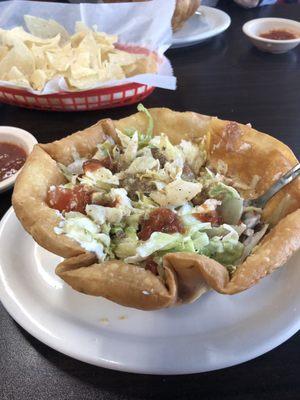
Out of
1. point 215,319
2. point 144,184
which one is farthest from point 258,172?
point 215,319

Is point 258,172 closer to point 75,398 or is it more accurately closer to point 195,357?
point 195,357

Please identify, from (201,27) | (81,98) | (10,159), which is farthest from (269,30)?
(10,159)

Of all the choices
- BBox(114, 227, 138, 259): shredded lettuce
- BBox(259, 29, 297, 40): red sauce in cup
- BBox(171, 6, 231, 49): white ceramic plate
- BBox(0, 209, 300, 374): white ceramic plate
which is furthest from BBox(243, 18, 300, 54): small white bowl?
BBox(114, 227, 138, 259): shredded lettuce

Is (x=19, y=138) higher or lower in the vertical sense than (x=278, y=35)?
lower

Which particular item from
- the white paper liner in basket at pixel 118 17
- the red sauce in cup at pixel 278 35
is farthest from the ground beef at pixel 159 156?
the red sauce in cup at pixel 278 35

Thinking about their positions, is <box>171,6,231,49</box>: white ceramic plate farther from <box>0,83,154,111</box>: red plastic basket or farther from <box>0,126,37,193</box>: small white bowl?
<box>0,126,37,193</box>: small white bowl

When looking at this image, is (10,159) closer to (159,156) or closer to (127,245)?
(159,156)

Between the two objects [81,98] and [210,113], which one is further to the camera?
[210,113]
